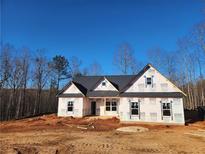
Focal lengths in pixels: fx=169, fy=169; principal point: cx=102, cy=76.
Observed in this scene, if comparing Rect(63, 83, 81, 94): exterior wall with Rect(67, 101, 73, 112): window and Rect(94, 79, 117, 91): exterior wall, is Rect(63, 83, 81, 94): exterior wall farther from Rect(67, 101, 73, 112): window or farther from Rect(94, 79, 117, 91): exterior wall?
Rect(94, 79, 117, 91): exterior wall

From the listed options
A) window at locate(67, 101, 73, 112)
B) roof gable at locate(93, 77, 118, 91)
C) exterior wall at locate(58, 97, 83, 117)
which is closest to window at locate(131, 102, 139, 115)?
roof gable at locate(93, 77, 118, 91)

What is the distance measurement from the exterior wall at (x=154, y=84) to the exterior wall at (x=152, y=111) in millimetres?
1234

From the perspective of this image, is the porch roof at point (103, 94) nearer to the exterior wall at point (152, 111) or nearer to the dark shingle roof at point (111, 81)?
the dark shingle roof at point (111, 81)

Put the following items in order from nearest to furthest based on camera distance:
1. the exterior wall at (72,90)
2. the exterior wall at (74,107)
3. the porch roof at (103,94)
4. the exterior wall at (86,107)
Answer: the exterior wall at (74,107)
the porch roof at (103,94)
the exterior wall at (86,107)
the exterior wall at (72,90)

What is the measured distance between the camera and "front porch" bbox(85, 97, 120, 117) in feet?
79.5

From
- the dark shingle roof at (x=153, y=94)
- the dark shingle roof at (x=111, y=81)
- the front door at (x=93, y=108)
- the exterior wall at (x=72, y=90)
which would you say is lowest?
the front door at (x=93, y=108)

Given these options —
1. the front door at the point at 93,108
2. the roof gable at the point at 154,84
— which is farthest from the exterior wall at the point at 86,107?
the roof gable at the point at 154,84

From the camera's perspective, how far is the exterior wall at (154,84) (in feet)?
63.5

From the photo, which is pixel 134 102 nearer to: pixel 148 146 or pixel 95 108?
pixel 95 108

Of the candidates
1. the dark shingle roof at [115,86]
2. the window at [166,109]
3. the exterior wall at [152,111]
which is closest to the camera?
the exterior wall at [152,111]

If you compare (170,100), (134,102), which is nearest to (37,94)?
(134,102)

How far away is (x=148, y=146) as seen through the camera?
30.4ft

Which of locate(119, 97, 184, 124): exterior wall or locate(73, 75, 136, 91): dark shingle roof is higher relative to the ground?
locate(73, 75, 136, 91): dark shingle roof

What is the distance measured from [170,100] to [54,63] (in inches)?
1253
